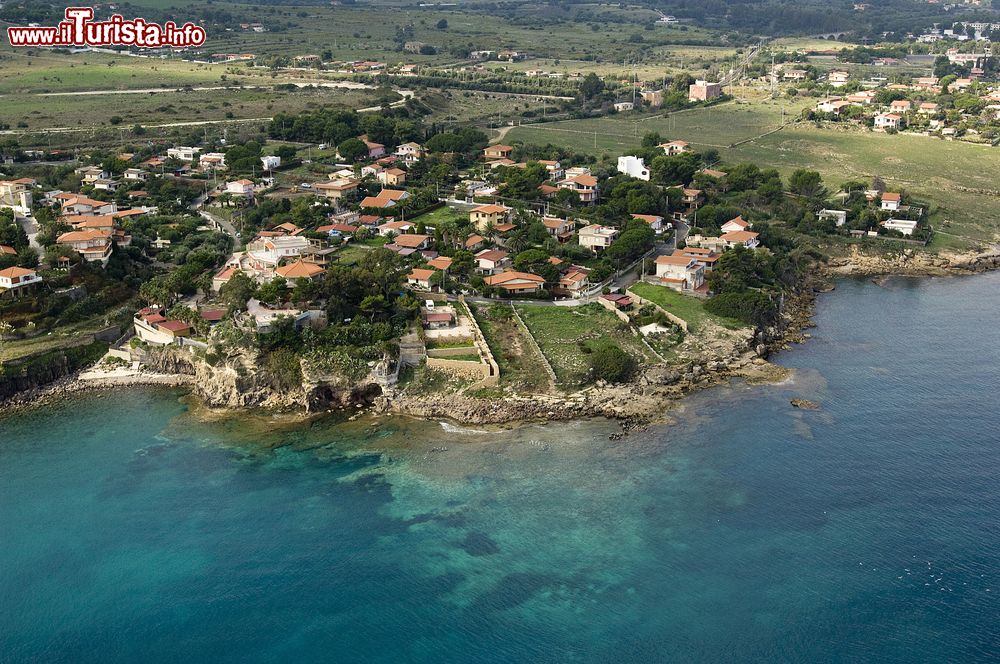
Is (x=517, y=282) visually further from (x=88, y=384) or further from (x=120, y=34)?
(x=120, y=34)

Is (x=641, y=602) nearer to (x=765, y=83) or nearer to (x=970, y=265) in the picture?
(x=970, y=265)

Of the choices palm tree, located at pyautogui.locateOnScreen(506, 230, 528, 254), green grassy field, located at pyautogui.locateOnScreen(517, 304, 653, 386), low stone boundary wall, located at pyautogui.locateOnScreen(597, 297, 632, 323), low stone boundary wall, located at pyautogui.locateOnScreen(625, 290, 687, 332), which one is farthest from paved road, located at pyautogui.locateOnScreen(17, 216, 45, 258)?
low stone boundary wall, located at pyautogui.locateOnScreen(625, 290, 687, 332)

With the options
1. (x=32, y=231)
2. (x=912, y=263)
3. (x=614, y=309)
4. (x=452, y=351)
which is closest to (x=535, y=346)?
(x=452, y=351)

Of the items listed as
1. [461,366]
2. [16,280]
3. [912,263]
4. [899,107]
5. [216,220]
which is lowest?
[461,366]

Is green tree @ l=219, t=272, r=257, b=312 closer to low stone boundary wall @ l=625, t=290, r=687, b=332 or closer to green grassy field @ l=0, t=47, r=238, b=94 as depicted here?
low stone boundary wall @ l=625, t=290, r=687, b=332

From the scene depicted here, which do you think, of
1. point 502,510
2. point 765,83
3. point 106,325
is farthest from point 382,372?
point 765,83

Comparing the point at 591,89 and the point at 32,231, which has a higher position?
the point at 591,89
